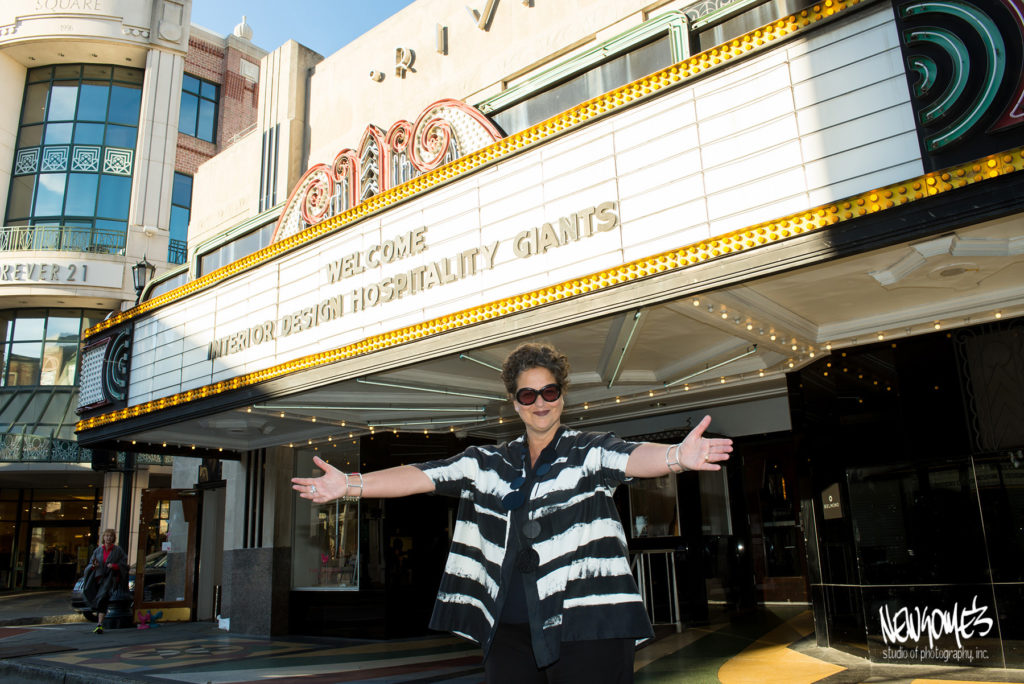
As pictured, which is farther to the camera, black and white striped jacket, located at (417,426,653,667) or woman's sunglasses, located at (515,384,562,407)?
woman's sunglasses, located at (515,384,562,407)

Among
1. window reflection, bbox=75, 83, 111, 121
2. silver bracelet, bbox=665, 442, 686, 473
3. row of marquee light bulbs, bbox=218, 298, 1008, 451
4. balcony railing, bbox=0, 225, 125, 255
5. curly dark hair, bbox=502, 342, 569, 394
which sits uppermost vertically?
window reflection, bbox=75, 83, 111, 121

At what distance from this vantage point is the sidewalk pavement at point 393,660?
7262 millimetres

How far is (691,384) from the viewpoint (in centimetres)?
1023

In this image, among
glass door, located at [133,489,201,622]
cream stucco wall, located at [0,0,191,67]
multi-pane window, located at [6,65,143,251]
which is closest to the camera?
glass door, located at [133,489,201,622]

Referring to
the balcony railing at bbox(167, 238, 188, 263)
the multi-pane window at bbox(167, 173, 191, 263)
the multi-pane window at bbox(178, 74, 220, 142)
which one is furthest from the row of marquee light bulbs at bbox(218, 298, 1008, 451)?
the multi-pane window at bbox(178, 74, 220, 142)

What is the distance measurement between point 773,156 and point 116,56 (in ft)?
100

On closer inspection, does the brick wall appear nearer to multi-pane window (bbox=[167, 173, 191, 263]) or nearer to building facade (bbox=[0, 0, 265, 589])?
building facade (bbox=[0, 0, 265, 589])

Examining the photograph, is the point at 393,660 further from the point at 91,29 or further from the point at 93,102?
the point at 93,102

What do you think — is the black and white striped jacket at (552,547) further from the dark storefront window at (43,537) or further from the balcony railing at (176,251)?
the dark storefront window at (43,537)

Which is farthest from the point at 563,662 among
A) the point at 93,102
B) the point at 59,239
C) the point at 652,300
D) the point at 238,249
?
the point at 93,102

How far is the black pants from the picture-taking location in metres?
2.60

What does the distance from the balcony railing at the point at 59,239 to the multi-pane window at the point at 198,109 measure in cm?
626

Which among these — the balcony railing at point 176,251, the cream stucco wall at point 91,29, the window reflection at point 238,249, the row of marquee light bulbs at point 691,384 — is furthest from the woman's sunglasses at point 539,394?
the cream stucco wall at point 91,29

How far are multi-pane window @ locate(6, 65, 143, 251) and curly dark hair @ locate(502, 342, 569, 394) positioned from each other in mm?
28806
